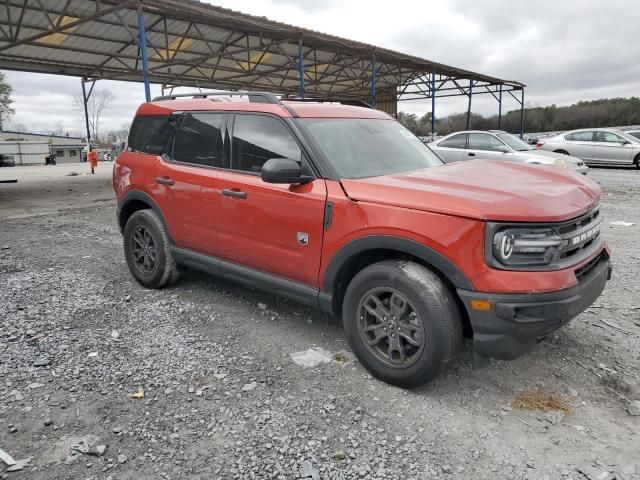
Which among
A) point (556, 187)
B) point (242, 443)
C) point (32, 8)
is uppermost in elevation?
point (32, 8)

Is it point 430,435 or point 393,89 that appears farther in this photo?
point 393,89

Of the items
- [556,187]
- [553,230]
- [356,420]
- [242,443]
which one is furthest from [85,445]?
[556,187]

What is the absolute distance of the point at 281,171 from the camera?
9.81ft

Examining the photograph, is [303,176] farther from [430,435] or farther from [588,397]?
[588,397]

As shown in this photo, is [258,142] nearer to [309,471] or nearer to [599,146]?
[309,471]

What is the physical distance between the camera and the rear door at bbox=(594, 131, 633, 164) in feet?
53.1

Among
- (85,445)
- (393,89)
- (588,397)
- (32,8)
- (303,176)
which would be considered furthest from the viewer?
(393,89)

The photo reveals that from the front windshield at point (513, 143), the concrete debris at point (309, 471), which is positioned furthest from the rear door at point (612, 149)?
the concrete debris at point (309, 471)

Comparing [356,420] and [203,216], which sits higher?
[203,216]

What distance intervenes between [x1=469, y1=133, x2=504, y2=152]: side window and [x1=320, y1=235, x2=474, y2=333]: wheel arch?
31.3 feet

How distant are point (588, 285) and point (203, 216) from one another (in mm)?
2902

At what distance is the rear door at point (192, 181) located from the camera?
3.87 metres

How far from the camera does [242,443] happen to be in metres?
2.39

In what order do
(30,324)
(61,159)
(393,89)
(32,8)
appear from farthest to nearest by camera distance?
(61,159) → (393,89) → (32,8) → (30,324)
